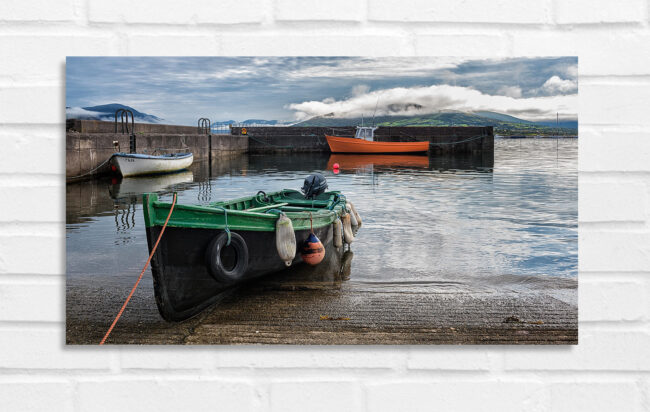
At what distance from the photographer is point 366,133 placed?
10.8 feet

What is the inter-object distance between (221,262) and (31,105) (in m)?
1.29
